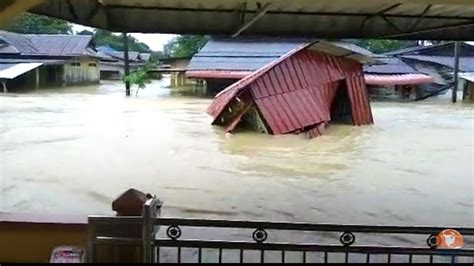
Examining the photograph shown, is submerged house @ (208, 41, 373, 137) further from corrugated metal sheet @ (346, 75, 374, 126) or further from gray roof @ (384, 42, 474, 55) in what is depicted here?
gray roof @ (384, 42, 474, 55)

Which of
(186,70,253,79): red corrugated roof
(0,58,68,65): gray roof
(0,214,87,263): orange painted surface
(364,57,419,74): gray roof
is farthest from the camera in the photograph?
(0,58,68,65): gray roof

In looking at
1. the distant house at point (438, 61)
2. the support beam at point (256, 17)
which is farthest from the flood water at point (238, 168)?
the distant house at point (438, 61)

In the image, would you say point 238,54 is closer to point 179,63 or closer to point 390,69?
point 179,63

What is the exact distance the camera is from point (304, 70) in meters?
11.9

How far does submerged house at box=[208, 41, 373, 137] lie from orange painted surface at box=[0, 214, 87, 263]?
8012 millimetres

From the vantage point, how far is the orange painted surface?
2.71 m

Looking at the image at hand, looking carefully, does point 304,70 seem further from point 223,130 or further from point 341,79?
point 223,130

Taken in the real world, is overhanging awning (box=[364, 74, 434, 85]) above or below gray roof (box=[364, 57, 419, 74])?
below

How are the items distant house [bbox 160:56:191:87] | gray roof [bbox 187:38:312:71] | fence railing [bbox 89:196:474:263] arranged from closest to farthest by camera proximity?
fence railing [bbox 89:196:474:263], gray roof [bbox 187:38:312:71], distant house [bbox 160:56:191:87]

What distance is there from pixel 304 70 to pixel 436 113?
214 inches

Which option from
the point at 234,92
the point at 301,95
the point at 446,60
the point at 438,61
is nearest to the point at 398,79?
the point at 438,61

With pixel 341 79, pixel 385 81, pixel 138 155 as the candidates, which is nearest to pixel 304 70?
pixel 341 79

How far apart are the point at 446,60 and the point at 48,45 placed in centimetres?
1707

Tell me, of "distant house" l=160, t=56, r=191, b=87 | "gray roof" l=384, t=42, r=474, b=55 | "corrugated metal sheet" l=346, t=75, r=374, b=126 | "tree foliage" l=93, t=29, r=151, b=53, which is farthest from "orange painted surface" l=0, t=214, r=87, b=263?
"tree foliage" l=93, t=29, r=151, b=53
